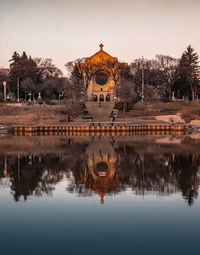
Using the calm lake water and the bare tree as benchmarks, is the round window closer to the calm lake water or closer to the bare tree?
the bare tree

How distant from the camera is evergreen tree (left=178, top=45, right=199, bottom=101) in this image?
85.9m

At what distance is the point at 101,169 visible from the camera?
24.5m

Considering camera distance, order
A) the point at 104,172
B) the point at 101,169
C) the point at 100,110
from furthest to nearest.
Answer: the point at 100,110
the point at 101,169
the point at 104,172

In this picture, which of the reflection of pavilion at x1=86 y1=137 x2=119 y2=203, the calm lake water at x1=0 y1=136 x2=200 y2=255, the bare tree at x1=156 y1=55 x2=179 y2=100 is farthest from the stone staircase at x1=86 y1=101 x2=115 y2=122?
the calm lake water at x1=0 y1=136 x2=200 y2=255

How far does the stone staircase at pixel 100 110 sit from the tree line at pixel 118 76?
9.36 m

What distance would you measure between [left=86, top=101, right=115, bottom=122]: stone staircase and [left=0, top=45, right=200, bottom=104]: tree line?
9.36m

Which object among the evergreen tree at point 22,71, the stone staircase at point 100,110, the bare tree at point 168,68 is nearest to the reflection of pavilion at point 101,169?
the stone staircase at point 100,110

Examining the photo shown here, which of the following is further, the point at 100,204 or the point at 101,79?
the point at 101,79

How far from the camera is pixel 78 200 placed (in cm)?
1662

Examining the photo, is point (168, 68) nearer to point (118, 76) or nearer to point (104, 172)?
point (118, 76)

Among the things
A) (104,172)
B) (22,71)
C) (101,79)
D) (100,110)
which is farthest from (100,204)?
(22,71)

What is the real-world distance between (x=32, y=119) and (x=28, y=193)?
47.6 meters

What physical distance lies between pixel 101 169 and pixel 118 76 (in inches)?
2442

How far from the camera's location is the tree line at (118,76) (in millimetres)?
85750
